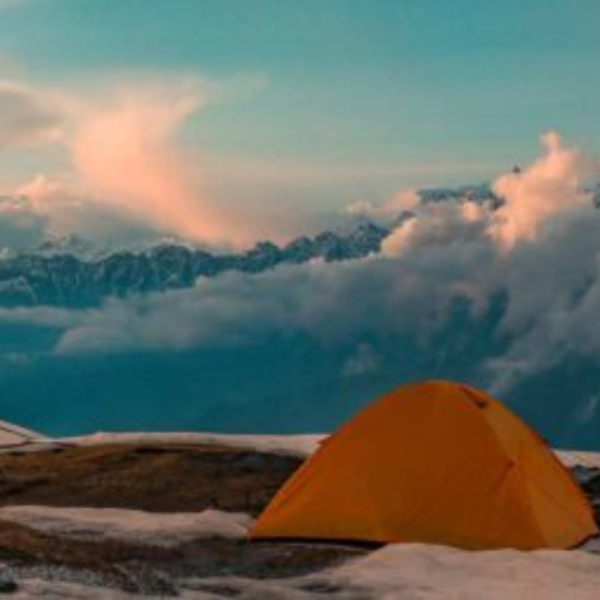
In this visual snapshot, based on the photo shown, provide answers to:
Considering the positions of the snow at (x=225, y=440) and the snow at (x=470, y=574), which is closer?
the snow at (x=470, y=574)

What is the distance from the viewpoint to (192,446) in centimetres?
5953

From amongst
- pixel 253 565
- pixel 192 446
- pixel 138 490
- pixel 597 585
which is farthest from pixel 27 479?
pixel 597 585

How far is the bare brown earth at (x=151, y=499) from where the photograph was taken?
77.6ft

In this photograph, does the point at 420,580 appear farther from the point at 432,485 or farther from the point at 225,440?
the point at 225,440

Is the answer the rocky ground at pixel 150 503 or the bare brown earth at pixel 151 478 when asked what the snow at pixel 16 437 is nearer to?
the rocky ground at pixel 150 503

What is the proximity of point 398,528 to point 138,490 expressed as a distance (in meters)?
15.7

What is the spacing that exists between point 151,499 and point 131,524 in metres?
9.46

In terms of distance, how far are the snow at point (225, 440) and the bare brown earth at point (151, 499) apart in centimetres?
204

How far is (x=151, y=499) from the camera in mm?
42375

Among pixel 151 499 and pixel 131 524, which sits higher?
pixel 151 499

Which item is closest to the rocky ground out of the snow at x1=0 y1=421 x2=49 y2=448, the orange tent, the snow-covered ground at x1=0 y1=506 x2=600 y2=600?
the snow-covered ground at x1=0 y1=506 x2=600 y2=600

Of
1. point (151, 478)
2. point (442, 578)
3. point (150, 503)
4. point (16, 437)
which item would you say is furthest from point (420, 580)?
point (16, 437)

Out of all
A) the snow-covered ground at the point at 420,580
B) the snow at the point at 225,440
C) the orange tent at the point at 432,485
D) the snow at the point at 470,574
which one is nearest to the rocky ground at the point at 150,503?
the snow-covered ground at the point at 420,580

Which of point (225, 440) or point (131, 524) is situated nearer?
point (131, 524)
